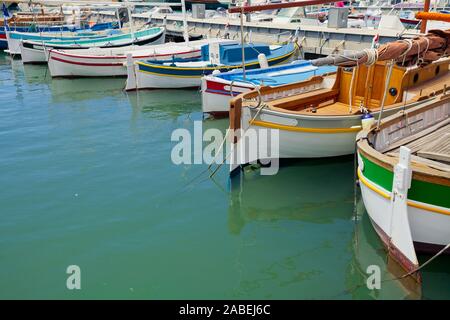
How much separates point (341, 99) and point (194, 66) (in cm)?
1012

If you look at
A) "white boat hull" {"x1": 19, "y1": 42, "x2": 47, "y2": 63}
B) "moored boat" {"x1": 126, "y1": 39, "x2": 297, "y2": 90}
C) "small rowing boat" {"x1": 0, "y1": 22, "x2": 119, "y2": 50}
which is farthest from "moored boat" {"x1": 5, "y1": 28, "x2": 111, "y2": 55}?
"moored boat" {"x1": 126, "y1": 39, "x2": 297, "y2": 90}

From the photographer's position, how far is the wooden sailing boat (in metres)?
10.4

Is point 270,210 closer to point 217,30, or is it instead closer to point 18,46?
point 217,30

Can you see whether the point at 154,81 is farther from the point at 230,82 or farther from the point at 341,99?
the point at 341,99

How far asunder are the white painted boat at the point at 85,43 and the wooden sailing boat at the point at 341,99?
19.9 meters

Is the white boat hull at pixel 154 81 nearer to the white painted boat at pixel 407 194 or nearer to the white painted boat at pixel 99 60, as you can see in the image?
the white painted boat at pixel 99 60

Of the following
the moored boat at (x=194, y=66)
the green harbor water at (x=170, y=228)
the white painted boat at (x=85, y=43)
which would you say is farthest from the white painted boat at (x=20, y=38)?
the green harbor water at (x=170, y=228)

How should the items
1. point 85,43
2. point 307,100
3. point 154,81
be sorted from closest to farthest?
point 307,100
point 154,81
point 85,43

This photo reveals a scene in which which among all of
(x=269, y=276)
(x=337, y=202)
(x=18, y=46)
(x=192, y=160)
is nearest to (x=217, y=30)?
(x=18, y=46)

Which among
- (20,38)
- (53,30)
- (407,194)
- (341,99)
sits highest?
(53,30)

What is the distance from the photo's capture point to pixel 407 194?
271 inches

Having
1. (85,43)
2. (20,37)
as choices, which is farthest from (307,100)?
(20,37)

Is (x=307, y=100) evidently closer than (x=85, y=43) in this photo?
Yes
